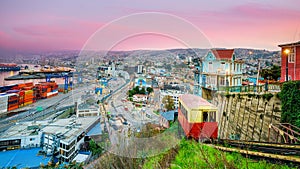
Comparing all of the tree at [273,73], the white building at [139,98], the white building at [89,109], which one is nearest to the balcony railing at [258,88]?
the white building at [139,98]

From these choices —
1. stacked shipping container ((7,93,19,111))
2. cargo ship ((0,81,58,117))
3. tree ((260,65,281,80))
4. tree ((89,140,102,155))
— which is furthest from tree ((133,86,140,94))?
stacked shipping container ((7,93,19,111))

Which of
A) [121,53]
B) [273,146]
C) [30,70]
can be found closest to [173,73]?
[121,53]

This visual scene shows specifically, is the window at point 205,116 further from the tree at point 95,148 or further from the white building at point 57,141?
the tree at point 95,148

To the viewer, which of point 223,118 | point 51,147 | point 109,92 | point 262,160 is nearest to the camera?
point 262,160

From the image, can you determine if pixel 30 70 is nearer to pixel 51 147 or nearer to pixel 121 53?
pixel 51 147

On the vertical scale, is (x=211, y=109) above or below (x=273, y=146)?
above

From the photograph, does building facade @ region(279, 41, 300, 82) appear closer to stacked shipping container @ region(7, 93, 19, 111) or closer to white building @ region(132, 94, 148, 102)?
white building @ region(132, 94, 148, 102)

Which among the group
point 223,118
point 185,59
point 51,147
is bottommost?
point 51,147
